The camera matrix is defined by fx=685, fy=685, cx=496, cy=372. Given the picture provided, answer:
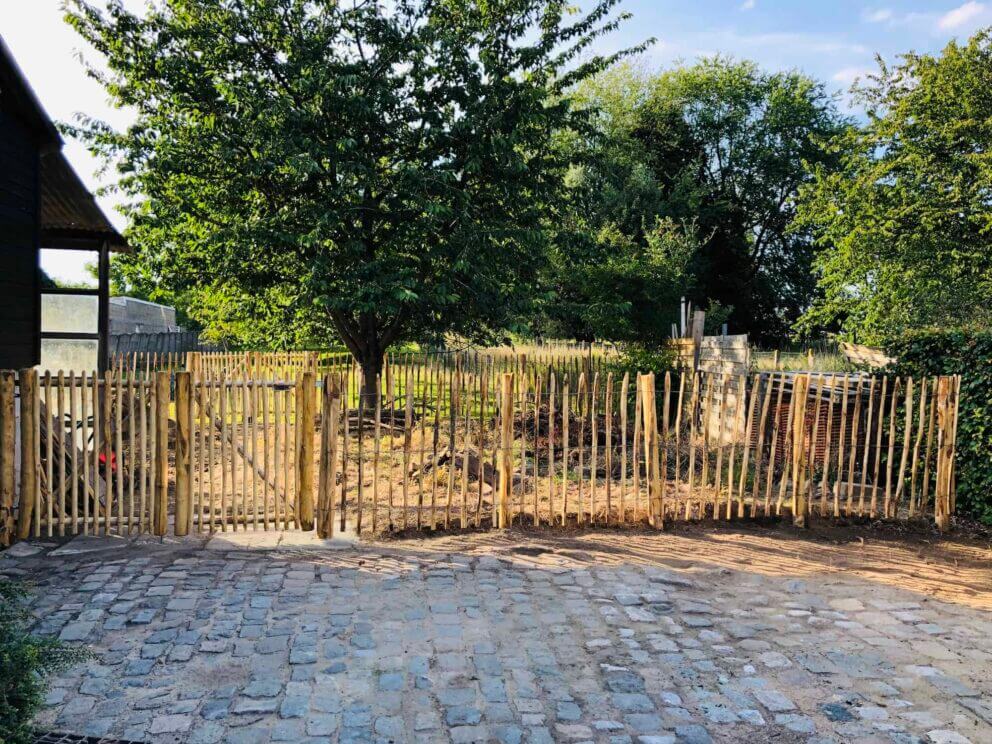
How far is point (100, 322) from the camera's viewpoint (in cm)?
1132

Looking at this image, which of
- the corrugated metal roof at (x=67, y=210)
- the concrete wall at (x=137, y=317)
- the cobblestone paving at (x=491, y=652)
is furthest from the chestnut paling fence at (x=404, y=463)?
the concrete wall at (x=137, y=317)

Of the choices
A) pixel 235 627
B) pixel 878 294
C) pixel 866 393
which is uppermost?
pixel 878 294

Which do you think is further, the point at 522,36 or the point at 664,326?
the point at 664,326

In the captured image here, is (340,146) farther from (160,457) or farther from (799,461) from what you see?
(799,461)

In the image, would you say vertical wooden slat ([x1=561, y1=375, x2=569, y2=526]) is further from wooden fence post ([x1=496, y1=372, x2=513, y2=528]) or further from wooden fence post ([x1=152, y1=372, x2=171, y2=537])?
wooden fence post ([x1=152, y1=372, x2=171, y2=537])

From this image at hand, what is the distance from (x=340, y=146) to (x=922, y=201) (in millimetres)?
15736

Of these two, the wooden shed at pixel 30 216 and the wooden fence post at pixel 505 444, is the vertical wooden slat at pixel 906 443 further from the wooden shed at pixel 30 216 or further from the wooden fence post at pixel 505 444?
the wooden shed at pixel 30 216

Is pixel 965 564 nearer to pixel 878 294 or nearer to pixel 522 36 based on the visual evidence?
pixel 522 36

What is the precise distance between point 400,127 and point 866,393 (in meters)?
9.11

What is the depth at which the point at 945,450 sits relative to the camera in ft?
25.7

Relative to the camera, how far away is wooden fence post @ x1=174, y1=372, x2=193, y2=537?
6.75 meters

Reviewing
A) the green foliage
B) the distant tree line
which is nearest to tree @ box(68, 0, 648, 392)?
the distant tree line

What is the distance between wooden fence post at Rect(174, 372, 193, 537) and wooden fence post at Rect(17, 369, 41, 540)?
1.27 metres

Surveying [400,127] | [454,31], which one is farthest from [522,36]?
[400,127]
